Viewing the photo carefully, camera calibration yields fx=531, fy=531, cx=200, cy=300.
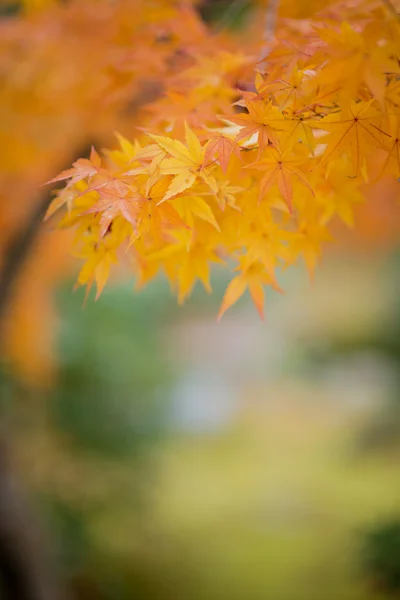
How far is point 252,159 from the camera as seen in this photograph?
120 centimetres

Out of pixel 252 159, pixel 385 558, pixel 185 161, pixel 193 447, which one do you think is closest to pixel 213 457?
pixel 193 447

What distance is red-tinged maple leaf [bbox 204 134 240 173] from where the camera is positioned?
1063mm

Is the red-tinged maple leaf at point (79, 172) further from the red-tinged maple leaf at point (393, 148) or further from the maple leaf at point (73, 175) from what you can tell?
the red-tinged maple leaf at point (393, 148)

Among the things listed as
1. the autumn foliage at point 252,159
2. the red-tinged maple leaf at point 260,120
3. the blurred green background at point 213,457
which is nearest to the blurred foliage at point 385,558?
the blurred green background at point 213,457

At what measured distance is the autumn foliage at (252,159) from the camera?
1016 millimetres

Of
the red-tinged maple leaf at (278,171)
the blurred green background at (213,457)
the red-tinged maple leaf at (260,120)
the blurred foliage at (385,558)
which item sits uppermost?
the red-tinged maple leaf at (260,120)

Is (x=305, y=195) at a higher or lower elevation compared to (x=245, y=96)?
lower

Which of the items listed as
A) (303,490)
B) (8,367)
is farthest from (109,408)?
(303,490)

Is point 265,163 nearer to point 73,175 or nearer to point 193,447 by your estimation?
point 73,175

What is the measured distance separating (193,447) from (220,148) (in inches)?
200

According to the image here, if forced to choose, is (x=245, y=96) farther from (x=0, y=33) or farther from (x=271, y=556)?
(x=271, y=556)

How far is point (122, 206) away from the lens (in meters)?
1.05

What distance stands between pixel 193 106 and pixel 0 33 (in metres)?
1.11

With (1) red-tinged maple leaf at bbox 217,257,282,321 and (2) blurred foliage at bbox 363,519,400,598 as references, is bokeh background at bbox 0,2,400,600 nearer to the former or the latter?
(2) blurred foliage at bbox 363,519,400,598
